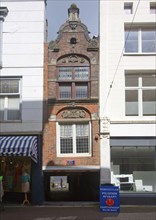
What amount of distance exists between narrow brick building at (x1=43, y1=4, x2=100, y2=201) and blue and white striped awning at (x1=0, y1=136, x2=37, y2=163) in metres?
1.23

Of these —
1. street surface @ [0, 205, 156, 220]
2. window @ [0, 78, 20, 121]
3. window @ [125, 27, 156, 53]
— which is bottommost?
street surface @ [0, 205, 156, 220]

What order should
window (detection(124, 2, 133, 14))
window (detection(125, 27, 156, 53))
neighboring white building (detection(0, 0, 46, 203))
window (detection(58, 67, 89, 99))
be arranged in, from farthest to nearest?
1. window (detection(124, 2, 133, 14))
2. window (detection(125, 27, 156, 53))
3. window (detection(58, 67, 89, 99))
4. neighboring white building (detection(0, 0, 46, 203))

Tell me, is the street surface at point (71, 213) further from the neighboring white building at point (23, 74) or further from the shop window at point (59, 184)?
the shop window at point (59, 184)

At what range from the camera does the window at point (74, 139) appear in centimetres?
2017

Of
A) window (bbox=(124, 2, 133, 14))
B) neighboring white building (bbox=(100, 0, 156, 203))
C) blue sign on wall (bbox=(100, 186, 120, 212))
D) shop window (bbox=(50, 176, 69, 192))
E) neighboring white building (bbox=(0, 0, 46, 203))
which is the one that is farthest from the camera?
shop window (bbox=(50, 176, 69, 192))

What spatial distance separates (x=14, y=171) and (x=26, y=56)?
5858mm

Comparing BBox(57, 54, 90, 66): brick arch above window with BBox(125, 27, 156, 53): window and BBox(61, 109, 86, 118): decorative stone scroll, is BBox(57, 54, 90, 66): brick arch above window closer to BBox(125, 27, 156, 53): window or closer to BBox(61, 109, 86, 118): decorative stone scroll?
BBox(125, 27, 156, 53): window

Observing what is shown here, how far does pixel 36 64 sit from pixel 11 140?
13.5 ft

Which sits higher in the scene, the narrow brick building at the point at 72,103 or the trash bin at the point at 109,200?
the narrow brick building at the point at 72,103

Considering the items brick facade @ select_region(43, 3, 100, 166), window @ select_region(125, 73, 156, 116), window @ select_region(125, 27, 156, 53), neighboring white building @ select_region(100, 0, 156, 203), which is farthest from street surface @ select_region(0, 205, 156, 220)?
window @ select_region(125, 27, 156, 53)

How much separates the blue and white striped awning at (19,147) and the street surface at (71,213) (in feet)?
7.89

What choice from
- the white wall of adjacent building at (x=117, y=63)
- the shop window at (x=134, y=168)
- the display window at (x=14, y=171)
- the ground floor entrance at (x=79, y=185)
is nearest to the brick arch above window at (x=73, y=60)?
the white wall of adjacent building at (x=117, y=63)

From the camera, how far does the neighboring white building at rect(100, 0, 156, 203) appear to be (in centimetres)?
1989

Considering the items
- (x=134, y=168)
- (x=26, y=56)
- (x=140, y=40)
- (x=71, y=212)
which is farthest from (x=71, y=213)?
(x=140, y=40)
